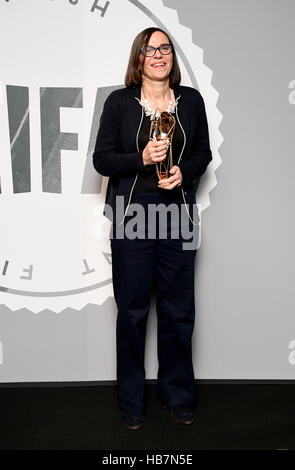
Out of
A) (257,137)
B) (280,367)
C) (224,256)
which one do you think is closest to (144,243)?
(224,256)

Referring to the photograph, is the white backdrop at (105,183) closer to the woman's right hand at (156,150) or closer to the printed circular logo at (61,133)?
the printed circular logo at (61,133)

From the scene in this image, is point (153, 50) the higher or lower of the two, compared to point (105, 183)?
higher

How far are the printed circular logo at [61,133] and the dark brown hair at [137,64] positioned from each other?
221 millimetres

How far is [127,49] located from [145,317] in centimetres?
116

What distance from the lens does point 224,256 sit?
2.36 m

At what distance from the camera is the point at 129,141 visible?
6.34 ft

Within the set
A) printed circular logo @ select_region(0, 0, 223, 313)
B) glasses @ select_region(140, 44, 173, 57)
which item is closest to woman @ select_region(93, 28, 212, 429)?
glasses @ select_region(140, 44, 173, 57)

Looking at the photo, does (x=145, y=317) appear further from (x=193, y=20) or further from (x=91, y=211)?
(x=193, y=20)

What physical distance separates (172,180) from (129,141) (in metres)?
0.24

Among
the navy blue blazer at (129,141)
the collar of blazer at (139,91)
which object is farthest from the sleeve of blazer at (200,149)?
the collar of blazer at (139,91)

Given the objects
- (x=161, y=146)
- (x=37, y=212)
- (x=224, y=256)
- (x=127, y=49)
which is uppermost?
(x=127, y=49)

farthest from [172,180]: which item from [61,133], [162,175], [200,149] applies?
[61,133]

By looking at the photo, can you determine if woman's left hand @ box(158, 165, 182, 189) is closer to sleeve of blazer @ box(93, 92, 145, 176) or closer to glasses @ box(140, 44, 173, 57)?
sleeve of blazer @ box(93, 92, 145, 176)

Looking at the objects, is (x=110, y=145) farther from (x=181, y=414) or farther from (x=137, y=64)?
(x=181, y=414)
